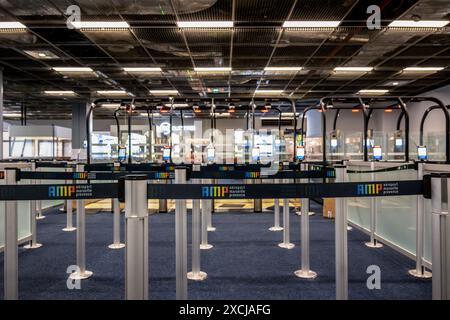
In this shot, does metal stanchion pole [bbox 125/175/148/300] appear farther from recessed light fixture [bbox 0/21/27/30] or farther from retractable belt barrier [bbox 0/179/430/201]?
recessed light fixture [bbox 0/21/27/30]

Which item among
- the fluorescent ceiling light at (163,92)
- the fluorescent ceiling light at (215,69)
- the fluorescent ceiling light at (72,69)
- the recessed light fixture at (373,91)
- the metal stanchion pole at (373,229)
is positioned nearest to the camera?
the metal stanchion pole at (373,229)

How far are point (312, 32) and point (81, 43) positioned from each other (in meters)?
4.82

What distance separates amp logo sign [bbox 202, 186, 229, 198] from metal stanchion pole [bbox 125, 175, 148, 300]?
372 millimetres

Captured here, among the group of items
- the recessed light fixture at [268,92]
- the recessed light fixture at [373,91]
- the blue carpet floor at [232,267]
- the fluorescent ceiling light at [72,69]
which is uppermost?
the recessed light fixture at [373,91]

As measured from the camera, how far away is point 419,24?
20.9 ft

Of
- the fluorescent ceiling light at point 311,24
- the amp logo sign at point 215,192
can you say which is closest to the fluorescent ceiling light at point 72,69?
the fluorescent ceiling light at point 311,24

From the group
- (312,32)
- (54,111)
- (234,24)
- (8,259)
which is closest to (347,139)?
(312,32)

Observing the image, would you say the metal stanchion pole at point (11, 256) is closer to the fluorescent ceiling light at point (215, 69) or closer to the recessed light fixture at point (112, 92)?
the fluorescent ceiling light at point (215, 69)

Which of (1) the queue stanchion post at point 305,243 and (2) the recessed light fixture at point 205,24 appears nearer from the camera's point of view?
(1) the queue stanchion post at point 305,243

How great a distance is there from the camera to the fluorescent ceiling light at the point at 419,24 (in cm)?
623

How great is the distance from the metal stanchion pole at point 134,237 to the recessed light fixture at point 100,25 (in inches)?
212

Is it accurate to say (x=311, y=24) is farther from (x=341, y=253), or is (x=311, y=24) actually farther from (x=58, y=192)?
(x=58, y=192)

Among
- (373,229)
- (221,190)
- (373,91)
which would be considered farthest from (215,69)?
(221,190)
